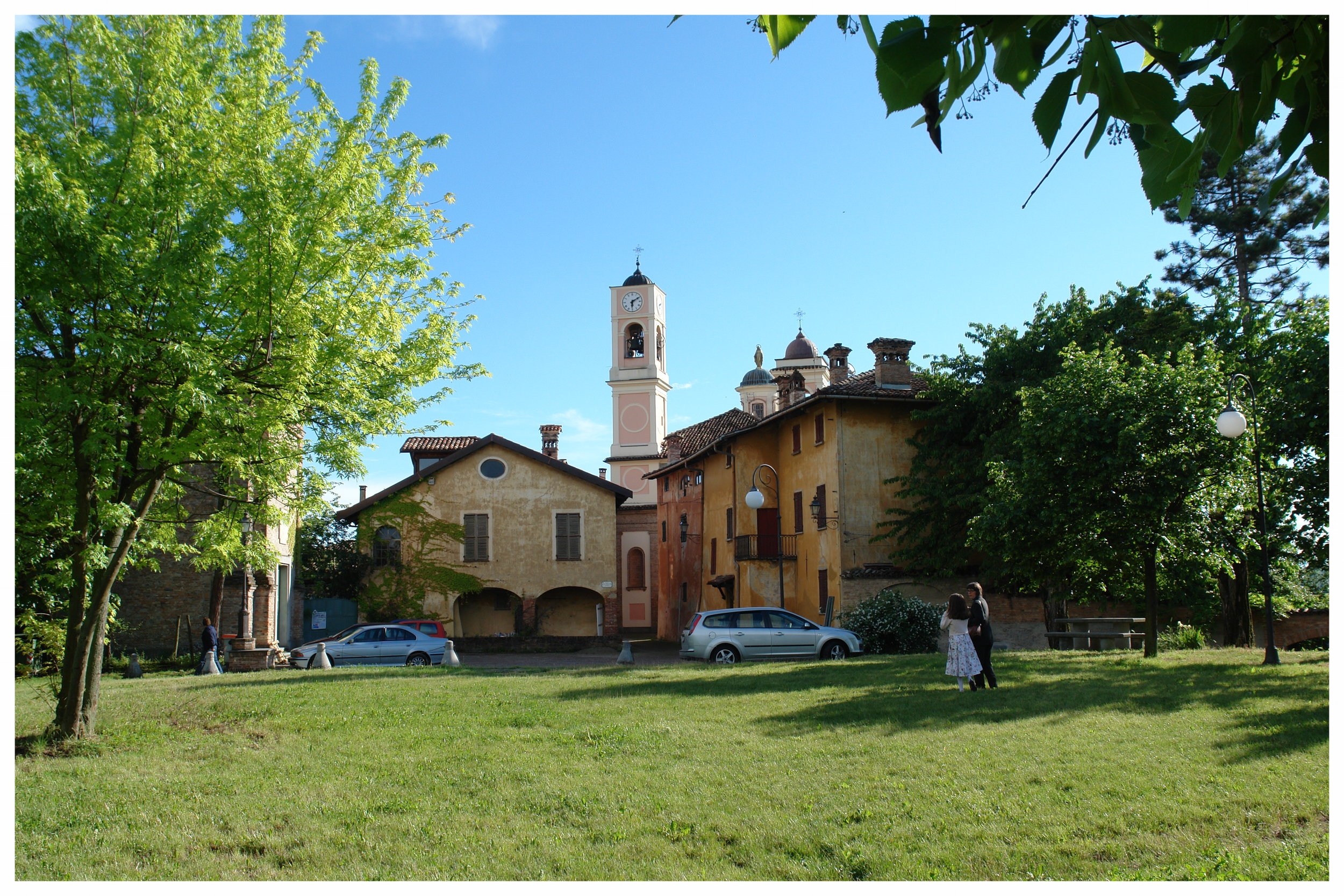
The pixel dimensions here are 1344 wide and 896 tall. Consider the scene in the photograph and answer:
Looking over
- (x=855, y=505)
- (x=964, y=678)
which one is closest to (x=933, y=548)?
(x=855, y=505)

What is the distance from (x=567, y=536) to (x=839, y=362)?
12.6m

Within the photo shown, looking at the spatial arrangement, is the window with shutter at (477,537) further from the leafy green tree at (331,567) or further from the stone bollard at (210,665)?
the stone bollard at (210,665)

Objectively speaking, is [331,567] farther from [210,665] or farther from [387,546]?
[210,665]

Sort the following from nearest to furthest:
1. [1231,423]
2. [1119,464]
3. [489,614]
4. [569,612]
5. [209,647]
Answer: [1231,423] → [1119,464] → [209,647] → [489,614] → [569,612]

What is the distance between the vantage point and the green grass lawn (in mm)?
5191

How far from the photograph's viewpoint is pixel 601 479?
36031 mm

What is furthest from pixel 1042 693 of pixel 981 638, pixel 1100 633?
pixel 1100 633

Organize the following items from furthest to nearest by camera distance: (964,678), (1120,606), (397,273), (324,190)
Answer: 1. (1120,606)
2. (964,678)
3. (397,273)
4. (324,190)

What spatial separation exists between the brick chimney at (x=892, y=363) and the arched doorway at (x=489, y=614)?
17.9m

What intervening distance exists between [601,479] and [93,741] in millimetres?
26689

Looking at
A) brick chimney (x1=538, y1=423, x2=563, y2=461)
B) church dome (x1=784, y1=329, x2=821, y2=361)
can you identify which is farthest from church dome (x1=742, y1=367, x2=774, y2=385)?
brick chimney (x1=538, y1=423, x2=563, y2=461)

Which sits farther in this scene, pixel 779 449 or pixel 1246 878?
pixel 779 449

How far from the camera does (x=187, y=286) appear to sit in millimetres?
8594

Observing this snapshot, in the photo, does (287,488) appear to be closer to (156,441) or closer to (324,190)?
(156,441)
